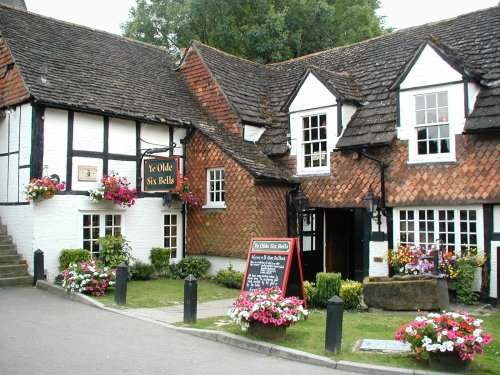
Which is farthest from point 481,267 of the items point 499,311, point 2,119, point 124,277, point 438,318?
point 2,119

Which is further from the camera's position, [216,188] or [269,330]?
[216,188]

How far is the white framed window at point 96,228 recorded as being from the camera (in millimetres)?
16250

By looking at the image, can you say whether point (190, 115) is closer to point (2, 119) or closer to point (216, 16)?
point (2, 119)

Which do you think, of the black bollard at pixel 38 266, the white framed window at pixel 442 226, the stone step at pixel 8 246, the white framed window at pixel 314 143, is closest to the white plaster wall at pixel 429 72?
the white framed window at pixel 314 143

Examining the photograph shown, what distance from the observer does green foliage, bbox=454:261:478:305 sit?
1314cm

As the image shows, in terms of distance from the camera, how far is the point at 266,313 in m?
8.94

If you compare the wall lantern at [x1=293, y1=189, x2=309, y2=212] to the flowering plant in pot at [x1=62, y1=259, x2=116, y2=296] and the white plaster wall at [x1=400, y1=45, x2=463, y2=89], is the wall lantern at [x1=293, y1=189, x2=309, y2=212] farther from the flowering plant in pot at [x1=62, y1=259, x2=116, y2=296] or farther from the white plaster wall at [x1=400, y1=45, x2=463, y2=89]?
the flowering plant in pot at [x1=62, y1=259, x2=116, y2=296]

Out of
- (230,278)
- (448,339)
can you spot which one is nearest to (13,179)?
(230,278)

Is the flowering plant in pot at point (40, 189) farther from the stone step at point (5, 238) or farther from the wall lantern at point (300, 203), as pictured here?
the wall lantern at point (300, 203)

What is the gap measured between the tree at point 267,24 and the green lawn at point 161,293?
15.4 metres

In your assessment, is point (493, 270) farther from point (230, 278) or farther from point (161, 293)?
point (161, 293)

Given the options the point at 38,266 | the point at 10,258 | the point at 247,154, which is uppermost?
the point at 247,154

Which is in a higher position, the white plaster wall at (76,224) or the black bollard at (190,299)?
the white plaster wall at (76,224)

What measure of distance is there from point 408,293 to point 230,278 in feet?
18.6
